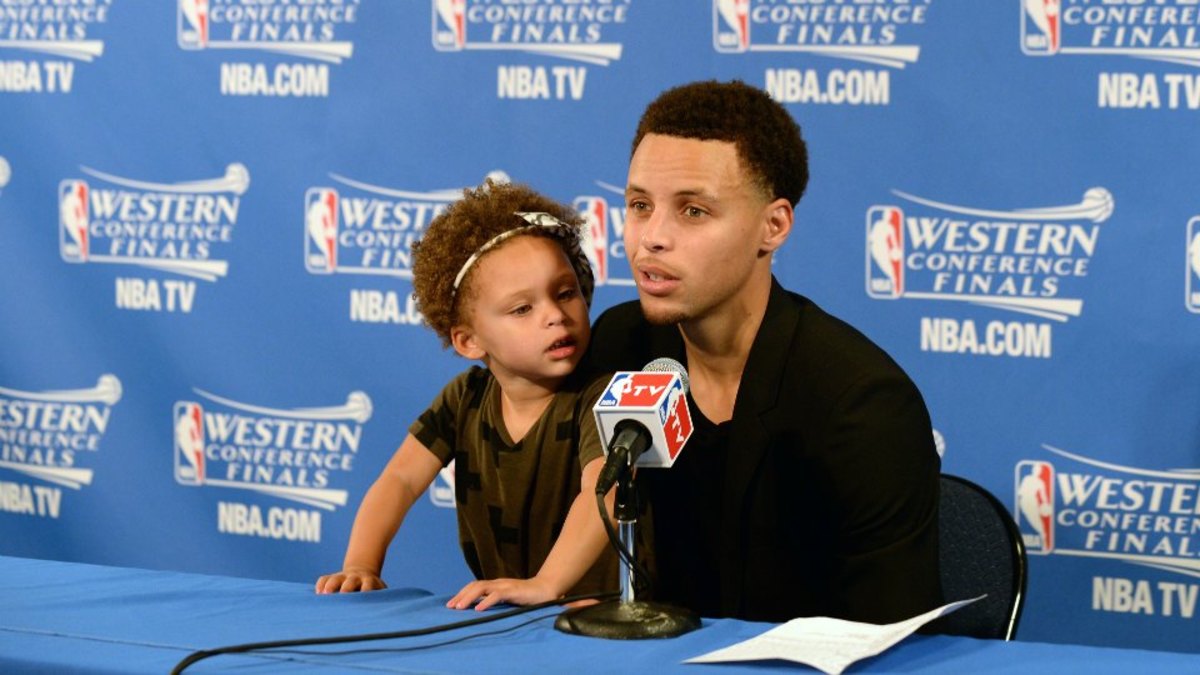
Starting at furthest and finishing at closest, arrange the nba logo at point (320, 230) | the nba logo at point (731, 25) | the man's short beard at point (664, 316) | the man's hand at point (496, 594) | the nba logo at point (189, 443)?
1. the nba logo at point (189, 443)
2. the nba logo at point (320, 230)
3. the nba logo at point (731, 25)
4. the man's short beard at point (664, 316)
5. the man's hand at point (496, 594)

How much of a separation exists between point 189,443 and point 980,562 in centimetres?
231

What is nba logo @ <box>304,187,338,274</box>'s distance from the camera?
12.1 feet

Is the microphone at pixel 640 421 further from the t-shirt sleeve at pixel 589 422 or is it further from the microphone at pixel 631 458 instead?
the t-shirt sleeve at pixel 589 422

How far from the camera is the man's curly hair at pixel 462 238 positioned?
2.36m

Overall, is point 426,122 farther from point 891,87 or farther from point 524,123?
point 891,87

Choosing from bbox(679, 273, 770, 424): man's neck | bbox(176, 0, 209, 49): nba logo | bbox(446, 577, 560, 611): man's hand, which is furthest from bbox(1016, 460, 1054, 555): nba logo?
bbox(176, 0, 209, 49): nba logo

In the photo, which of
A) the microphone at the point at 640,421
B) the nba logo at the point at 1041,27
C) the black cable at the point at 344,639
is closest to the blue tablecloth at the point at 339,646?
the black cable at the point at 344,639

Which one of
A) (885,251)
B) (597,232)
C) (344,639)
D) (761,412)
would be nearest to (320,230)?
(597,232)

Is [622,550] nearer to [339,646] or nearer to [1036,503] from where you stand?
[339,646]

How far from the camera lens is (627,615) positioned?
166 cm

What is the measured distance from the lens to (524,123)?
348 centimetres

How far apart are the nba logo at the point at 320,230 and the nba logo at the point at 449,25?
0.45 metres

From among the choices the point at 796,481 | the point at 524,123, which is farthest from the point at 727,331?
the point at 524,123

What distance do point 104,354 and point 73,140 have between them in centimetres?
55
